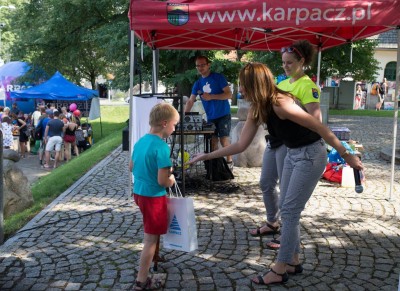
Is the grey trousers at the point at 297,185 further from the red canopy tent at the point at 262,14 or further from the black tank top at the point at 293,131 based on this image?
the red canopy tent at the point at 262,14

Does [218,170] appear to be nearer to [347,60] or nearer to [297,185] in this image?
[297,185]

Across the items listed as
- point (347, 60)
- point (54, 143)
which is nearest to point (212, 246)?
point (54, 143)

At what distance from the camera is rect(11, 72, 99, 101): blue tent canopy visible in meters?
20.8

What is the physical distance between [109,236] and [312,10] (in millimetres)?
3378

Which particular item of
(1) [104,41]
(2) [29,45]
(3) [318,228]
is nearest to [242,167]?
(3) [318,228]

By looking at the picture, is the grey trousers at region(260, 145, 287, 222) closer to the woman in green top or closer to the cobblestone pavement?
the woman in green top

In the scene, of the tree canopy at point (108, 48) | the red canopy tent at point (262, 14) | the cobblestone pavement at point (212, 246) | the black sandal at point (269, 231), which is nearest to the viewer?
the cobblestone pavement at point (212, 246)

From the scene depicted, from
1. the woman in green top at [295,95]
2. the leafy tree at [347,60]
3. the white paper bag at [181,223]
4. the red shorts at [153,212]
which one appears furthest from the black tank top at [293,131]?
the leafy tree at [347,60]

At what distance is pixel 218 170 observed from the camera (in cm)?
763

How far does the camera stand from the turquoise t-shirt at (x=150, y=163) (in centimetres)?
344

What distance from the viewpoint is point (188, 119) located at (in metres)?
6.86

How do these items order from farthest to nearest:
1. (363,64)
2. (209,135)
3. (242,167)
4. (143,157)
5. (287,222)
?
1. (363,64)
2. (242,167)
3. (209,135)
4. (287,222)
5. (143,157)

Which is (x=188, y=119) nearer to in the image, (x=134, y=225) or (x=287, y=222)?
(x=134, y=225)

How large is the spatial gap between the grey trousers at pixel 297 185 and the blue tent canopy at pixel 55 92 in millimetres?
18461
